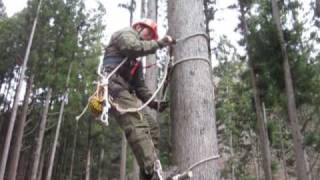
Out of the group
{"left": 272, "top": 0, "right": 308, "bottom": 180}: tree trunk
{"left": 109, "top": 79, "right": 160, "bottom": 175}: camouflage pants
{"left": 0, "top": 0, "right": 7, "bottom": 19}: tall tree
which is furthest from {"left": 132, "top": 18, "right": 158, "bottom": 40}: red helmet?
{"left": 0, "top": 0, "right": 7, "bottom": 19}: tall tree

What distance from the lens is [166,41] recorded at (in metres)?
2.73

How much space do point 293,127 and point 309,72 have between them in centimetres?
270

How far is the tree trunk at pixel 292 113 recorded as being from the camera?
31.8ft

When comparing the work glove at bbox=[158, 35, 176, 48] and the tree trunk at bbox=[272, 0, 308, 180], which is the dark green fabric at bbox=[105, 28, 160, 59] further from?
the tree trunk at bbox=[272, 0, 308, 180]

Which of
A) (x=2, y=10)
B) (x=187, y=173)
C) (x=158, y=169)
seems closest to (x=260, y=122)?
(x=158, y=169)

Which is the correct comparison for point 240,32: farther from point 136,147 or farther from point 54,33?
point 136,147

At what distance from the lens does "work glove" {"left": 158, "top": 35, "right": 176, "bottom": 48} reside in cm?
273

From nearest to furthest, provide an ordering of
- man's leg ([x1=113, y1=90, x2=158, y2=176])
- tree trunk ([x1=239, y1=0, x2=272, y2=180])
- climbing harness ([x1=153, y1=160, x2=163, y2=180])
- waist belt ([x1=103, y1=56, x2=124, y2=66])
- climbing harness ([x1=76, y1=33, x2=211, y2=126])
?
climbing harness ([x1=153, y1=160, x2=163, y2=180]), man's leg ([x1=113, y1=90, x2=158, y2=176]), climbing harness ([x1=76, y1=33, x2=211, y2=126]), waist belt ([x1=103, y1=56, x2=124, y2=66]), tree trunk ([x1=239, y1=0, x2=272, y2=180])

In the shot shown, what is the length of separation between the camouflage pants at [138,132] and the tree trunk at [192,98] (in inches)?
6.7

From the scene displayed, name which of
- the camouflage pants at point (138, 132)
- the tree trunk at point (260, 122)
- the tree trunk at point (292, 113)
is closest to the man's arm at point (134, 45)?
the camouflage pants at point (138, 132)

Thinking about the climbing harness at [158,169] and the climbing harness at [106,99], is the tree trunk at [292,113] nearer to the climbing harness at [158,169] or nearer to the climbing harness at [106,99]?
the climbing harness at [106,99]

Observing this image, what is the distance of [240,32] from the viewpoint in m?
14.0

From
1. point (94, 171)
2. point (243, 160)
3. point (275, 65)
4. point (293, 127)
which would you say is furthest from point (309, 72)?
point (94, 171)

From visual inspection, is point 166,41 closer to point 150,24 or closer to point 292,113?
point 150,24
